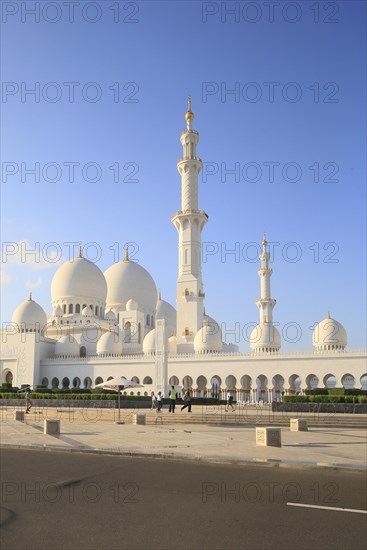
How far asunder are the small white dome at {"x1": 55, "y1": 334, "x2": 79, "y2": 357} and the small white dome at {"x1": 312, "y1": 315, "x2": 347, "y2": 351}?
2432 centimetres

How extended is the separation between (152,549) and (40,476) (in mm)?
4706

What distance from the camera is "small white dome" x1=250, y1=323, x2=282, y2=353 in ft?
148

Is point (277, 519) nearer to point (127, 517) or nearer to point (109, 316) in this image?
point (127, 517)

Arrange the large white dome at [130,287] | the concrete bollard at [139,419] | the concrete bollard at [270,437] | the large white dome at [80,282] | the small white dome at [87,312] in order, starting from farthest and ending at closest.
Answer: the large white dome at [130,287]
the large white dome at [80,282]
the small white dome at [87,312]
the concrete bollard at [139,419]
the concrete bollard at [270,437]

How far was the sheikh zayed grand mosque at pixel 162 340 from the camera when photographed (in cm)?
4225

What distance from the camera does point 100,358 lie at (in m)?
51.3

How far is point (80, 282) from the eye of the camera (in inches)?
2306

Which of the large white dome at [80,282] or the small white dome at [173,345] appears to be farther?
the large white dome at [80,282]

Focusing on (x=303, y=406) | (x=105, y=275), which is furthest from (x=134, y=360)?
(x=303, y=406)

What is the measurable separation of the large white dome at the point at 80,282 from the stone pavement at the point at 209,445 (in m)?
39.6

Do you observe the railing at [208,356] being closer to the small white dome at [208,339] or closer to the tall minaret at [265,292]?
the small white dome at [208,339]

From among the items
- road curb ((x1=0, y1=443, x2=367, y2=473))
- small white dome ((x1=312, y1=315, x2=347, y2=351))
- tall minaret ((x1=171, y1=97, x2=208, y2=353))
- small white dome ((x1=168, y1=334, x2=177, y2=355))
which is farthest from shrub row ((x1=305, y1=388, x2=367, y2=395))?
road curb ((x1=0, y1=443, x2=367, y2=473))

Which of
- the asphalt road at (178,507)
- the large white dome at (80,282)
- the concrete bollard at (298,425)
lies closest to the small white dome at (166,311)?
the large white dome at (80,282)

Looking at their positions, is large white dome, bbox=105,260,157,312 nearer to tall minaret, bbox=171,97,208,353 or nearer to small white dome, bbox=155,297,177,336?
small white dome, bbox=155,297,177,336
